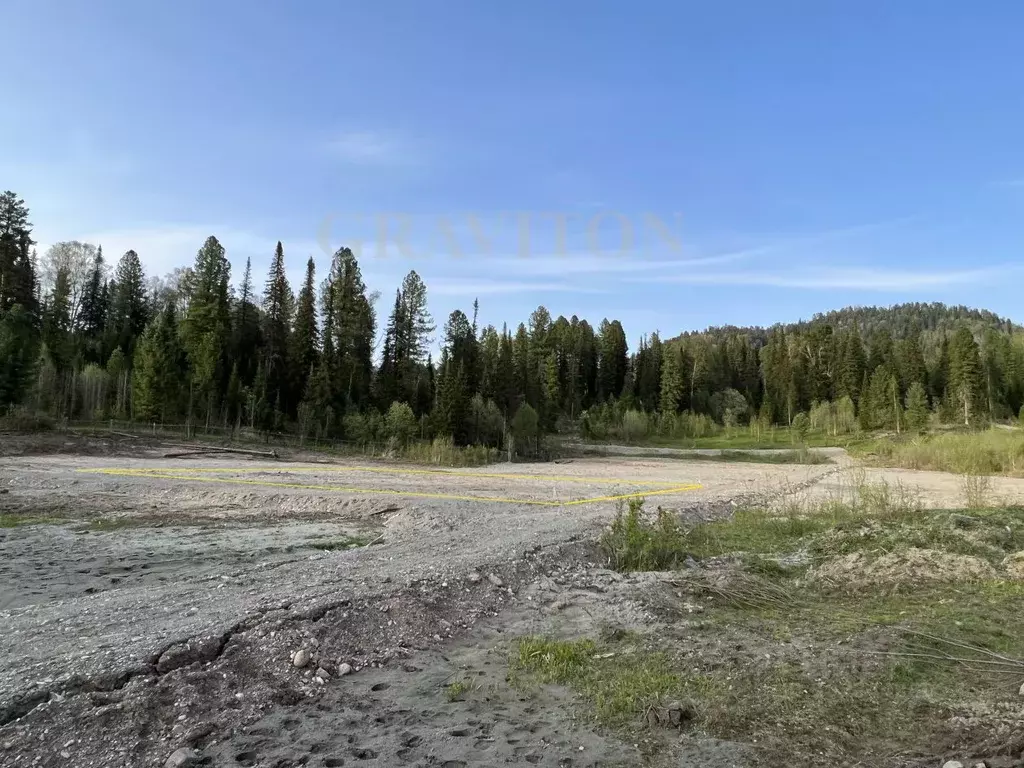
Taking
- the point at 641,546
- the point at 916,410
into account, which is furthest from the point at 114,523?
the point at 916,410

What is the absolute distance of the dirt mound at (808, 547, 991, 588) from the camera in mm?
9695

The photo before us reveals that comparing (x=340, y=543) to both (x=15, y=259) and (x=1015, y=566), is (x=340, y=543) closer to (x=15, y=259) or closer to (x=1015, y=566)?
(x=1015, y=566)

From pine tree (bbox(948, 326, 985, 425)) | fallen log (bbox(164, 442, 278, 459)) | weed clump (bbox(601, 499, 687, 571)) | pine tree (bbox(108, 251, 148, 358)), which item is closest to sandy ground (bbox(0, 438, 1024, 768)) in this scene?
weed clump (bbox(601, 499, 687, 571))

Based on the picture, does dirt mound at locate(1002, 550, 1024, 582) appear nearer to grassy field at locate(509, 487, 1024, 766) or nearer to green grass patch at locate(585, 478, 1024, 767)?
grassy field at locate(509, 487, 1024, 766)

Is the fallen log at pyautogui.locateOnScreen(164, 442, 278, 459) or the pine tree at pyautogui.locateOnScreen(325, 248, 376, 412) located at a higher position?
the pine tree at pyautogui.locateOnScreen(325, 248, 376, 412)

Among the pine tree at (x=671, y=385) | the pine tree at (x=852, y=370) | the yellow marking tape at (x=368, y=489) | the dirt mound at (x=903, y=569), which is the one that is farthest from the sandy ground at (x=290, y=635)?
the pine tree at (x=852, y=370)

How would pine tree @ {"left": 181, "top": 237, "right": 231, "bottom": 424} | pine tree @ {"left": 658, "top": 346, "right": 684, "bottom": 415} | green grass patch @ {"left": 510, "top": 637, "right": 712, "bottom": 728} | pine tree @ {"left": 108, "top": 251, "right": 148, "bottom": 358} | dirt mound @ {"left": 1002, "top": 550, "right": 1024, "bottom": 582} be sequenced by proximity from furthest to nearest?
pine tree @ {"left": 658, "top": 346, "right": 684, "bottom": 415} → pine tree @ {"left": 108, "top": 251, "right": 148, "bottom": 358} → pine tree @ {"left": 181, "top": 237, "right": 231, "bottom": 424} → dirt mound @ {"left": 1002, "top": 550, "right": 1024, "bottom": 582} → green grass patch @ {"left": 510, "top": 637, "right": 712, "bottom": 728}

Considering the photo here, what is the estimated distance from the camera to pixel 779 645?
272 inches

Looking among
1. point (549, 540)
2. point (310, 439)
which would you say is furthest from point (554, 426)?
point (549, 540)

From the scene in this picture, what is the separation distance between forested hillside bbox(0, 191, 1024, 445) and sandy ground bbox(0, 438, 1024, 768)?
112 ft

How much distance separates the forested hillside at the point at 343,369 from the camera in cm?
5159

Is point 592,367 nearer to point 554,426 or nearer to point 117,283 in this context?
point 554,426

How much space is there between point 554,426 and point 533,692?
73.0 meters

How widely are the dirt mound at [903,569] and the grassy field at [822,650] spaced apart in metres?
0.03
